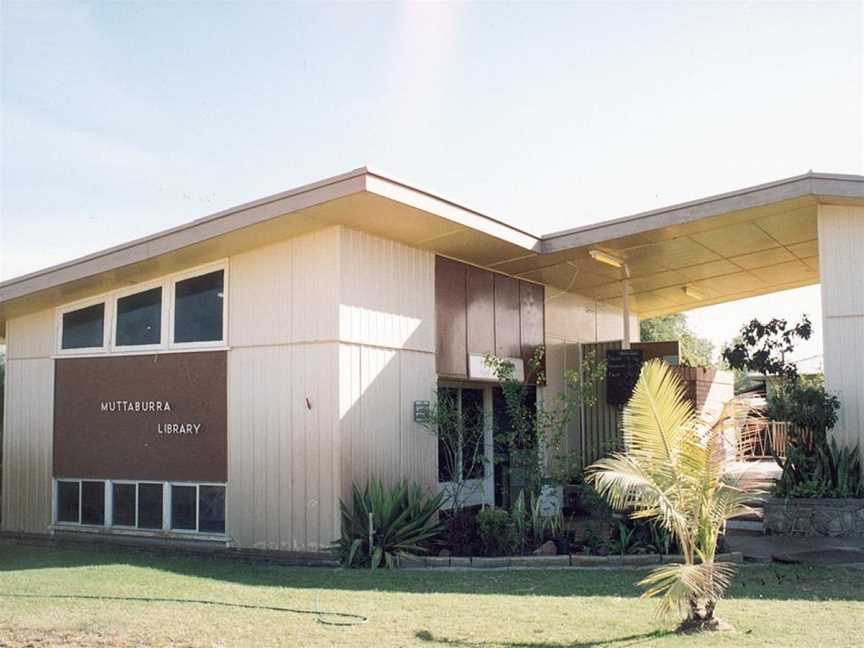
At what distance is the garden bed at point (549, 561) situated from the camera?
10812mm

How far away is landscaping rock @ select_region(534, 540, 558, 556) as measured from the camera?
452 inches

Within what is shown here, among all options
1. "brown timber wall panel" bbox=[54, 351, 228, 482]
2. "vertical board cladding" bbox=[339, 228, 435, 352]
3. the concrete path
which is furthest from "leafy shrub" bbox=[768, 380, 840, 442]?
"brown timber wall panel" bbox=[54, 351, 228, 482]

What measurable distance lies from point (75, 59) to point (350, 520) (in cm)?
712

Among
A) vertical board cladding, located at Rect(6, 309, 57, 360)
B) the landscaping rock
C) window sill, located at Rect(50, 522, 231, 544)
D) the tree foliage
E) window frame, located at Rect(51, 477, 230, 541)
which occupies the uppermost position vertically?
the tree foliage

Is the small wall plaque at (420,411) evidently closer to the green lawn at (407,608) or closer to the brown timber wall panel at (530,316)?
the green lawn at (407,608)

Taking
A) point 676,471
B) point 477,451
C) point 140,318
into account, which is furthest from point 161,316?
point 676,471

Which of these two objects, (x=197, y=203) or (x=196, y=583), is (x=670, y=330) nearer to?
(x=197, y=203)

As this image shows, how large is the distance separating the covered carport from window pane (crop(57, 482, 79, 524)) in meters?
7.56

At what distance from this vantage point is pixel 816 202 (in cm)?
1294

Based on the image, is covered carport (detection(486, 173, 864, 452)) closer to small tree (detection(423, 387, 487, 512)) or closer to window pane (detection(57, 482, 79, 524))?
small tree (detection(423, 387, 487, 512))

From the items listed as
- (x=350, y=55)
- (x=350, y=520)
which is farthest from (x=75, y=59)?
(x=350, y=520)

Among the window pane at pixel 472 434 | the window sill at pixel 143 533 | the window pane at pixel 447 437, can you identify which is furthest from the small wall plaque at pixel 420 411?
the window sill at pixel 143 533

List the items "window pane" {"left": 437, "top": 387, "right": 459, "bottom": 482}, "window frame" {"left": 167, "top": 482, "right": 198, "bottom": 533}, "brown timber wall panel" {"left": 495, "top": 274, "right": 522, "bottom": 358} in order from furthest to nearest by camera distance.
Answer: "brown timber wall panel" {"left": 495, "top": 274, "right": 522, "bottom": 358}, "window pane" {"left": 437, "top": 387, "right": 459, "bottom": 482}, "window frame" {"left": 167, "top": 482, "right": 198, "bottom": 533}

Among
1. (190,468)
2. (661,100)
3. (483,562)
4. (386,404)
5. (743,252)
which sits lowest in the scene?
(483,562)
